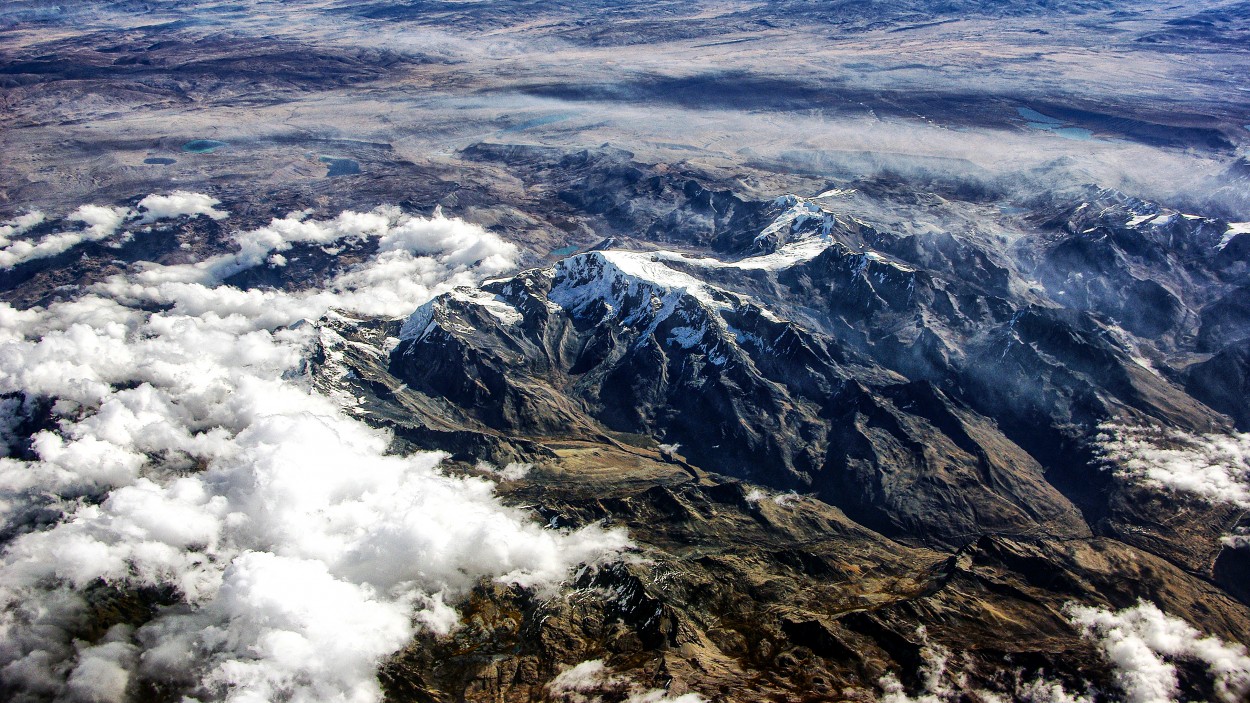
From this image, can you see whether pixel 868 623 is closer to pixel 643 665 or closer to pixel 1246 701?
pixel 643 665

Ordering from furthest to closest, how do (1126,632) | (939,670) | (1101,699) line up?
(1126,632) → (939,670) → (1101,699)

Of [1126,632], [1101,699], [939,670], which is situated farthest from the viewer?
[1126,632]

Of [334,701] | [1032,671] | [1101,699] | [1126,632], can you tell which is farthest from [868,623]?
[334,701]

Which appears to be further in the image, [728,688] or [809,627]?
[809,627]

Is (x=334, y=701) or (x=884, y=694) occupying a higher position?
(x=884, y=694)

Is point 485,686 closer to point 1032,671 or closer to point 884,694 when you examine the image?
point 884,694

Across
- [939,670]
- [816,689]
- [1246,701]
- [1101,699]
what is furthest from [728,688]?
[1246,701]

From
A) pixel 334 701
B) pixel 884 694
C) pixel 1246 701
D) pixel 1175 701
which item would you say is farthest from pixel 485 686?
pixel 1246 701

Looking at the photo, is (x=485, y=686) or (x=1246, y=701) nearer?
(x=1246, y=701)

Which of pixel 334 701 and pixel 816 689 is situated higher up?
pixel 816 689
